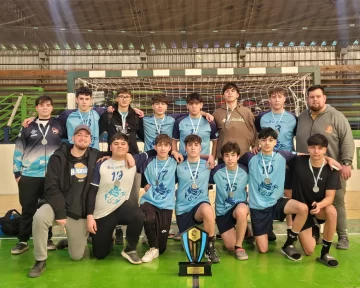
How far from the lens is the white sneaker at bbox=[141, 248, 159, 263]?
342 cm

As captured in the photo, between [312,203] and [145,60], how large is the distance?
9.19m

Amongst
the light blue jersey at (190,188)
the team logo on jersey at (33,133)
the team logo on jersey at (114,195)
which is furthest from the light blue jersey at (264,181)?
the team logo on jersey at (33,133)

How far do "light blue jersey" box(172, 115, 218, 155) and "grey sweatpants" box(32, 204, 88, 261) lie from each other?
1427 mm

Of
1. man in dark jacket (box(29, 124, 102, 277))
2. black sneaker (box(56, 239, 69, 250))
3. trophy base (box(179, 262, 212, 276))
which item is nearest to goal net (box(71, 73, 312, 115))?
man in dark jacket (box(29, 124, 102, 277))

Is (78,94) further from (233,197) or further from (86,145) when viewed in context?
(233,197)

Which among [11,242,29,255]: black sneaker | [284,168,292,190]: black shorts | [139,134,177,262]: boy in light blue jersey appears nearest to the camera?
[139,134,177,262]: boy in light blue jersey

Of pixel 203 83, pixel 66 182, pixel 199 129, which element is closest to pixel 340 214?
pixel 199 129

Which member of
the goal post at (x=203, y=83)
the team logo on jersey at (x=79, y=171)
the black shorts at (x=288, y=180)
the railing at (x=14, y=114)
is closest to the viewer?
the team logo on jersey at (x=79, y=171)

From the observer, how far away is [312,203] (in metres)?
3.50

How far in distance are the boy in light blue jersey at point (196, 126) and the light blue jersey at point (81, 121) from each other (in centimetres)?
89

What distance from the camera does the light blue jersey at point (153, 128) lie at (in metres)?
4.19

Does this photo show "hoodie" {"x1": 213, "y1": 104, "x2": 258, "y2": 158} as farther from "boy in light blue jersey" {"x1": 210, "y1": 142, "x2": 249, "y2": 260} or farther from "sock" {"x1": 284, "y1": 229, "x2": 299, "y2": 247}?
"sock" {"x1": 284, "y1": 229, "x2": 299, "y2": 247}

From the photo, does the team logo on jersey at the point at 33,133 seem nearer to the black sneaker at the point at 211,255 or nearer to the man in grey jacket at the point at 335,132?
the black sneaker at the point at 211,255

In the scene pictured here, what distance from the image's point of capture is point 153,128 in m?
4.20
